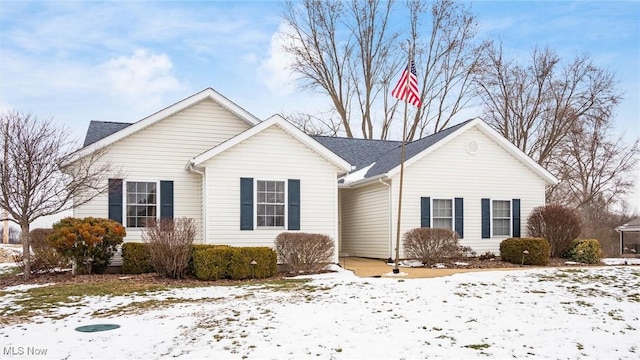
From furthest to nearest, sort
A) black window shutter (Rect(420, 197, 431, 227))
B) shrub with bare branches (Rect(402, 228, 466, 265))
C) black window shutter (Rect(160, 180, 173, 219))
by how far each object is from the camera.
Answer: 1. black window shutter (Rect(420, 197, 431, 227))
2. shrub with bare branches (Rect(402, 228, 466, 265))
3. black window shutter (Rect(160, 180, 173, 219))

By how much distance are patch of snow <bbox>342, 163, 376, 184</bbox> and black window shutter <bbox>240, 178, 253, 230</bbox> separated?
17.0 ft

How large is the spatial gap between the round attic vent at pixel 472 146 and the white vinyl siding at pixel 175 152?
7.46m

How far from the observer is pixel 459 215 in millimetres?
18812

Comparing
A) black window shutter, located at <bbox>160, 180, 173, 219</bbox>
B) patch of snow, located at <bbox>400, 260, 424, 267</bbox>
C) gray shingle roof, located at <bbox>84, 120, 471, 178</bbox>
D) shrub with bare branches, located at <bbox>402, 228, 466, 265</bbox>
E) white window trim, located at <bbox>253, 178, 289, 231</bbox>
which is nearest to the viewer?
white window trim, located at <bbox>253, 178, 289, 231</bbox>

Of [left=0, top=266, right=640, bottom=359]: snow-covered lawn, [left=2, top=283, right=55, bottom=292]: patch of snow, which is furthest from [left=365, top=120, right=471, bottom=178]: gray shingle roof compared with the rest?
[left=2, top=283, right=55, bottom=292]: patch of snow

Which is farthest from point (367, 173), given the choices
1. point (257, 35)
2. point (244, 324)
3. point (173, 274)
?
point (244, 324)

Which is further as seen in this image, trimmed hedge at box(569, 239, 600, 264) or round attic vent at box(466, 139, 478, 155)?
round attic vent at box(466, 139, 478, 155)

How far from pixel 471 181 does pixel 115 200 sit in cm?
1101

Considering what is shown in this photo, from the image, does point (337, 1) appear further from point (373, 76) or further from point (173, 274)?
point (173, 274)

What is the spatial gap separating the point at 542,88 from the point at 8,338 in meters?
30.6

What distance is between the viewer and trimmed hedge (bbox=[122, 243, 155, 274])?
580 inches

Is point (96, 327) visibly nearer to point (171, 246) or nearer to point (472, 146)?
point (171, 246)

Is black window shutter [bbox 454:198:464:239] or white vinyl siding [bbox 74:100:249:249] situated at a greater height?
white vinyl siding [bbox 74:100:249:249]

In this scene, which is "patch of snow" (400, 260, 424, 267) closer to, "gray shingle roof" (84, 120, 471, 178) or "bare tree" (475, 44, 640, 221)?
"gray shingle roof" (84, 120, 471, 178)
